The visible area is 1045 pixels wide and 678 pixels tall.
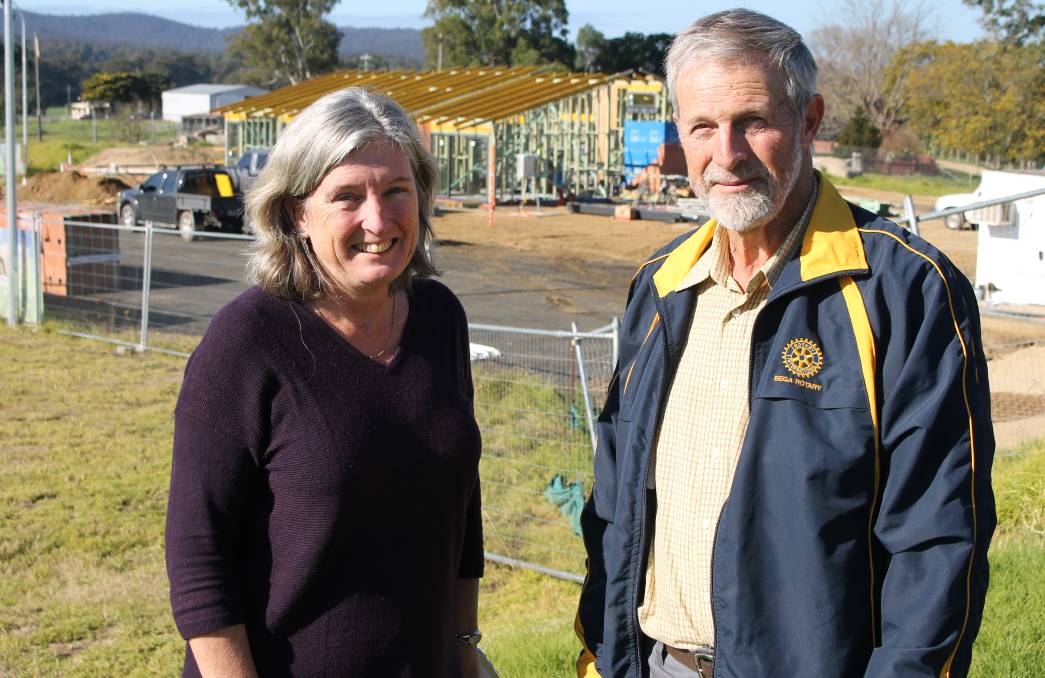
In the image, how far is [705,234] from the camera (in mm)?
2857

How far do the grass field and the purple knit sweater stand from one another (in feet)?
6.99

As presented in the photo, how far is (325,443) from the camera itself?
2.38 m

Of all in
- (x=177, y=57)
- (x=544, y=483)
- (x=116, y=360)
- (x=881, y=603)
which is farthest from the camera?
(x=177, y=57)

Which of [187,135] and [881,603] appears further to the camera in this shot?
[187,135]

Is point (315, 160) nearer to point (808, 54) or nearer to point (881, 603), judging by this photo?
point (808, 54)

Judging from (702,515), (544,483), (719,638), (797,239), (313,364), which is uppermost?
(797,239)

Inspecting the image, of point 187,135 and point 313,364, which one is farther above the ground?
point 187,135

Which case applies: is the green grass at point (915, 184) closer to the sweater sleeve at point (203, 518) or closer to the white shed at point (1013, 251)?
the white shed at point (1013, 251)

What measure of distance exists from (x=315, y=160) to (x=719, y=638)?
1372mm

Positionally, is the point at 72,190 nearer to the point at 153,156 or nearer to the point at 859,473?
the point at 153,156

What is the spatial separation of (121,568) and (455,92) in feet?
105

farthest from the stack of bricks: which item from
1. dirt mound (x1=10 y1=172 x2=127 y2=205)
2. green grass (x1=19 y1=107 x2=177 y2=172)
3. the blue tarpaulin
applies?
green grass (x1=19 y1=107 x2=177 y2=172)

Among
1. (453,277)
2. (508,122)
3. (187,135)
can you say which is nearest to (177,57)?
(187,135)

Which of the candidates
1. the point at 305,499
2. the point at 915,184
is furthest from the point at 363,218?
the point at 915,184
